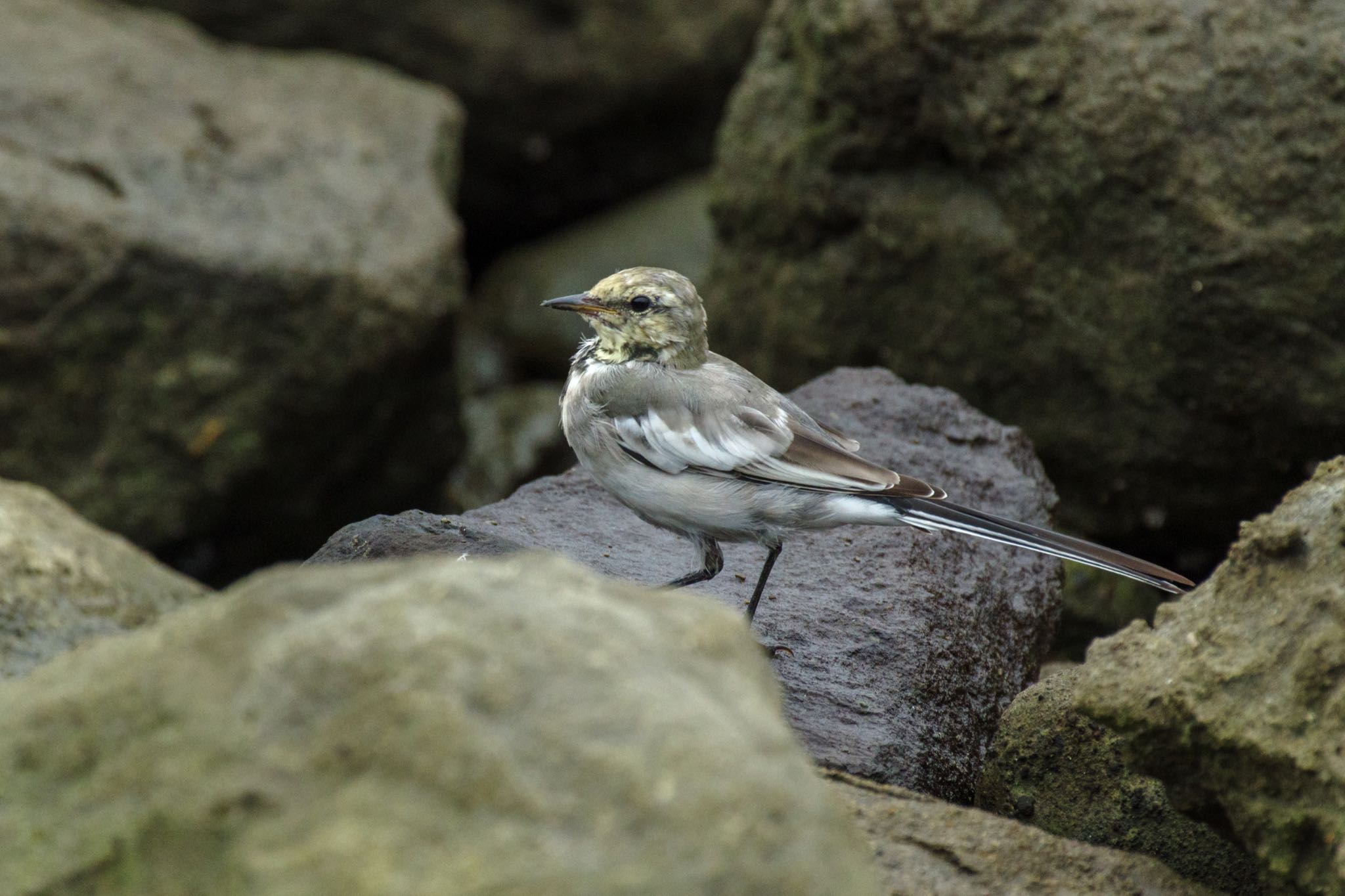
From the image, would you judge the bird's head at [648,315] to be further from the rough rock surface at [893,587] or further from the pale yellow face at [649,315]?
the rough rock surface at [893,587]

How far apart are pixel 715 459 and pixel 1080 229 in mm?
2823

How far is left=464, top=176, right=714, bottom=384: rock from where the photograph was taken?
11.5 metres

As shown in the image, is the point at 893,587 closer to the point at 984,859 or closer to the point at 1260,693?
the point at 984,859

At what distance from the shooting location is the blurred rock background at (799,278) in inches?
247

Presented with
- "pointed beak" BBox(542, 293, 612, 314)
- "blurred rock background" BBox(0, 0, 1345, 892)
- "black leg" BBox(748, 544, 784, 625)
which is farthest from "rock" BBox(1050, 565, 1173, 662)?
"pointed beak" BBox(542, 293, 612, 314)

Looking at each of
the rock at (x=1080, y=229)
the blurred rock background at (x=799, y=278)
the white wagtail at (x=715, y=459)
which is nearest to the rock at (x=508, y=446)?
the blurred rock background at (x=799, y=278)

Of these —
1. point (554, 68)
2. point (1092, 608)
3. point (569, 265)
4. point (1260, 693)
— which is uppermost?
point (554, 68)

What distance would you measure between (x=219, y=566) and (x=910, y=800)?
226 inches

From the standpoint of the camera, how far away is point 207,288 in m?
7.64

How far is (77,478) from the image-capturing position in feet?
25.4

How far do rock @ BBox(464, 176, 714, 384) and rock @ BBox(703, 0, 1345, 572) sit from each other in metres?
3.37

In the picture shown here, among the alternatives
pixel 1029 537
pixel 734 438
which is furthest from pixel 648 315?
pixel 1029 537

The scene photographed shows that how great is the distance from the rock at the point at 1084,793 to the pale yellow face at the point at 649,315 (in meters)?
1.79

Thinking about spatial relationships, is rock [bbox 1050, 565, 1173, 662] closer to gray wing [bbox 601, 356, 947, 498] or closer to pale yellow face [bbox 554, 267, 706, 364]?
gray wing [bbox 601, 356, 947, 498]
